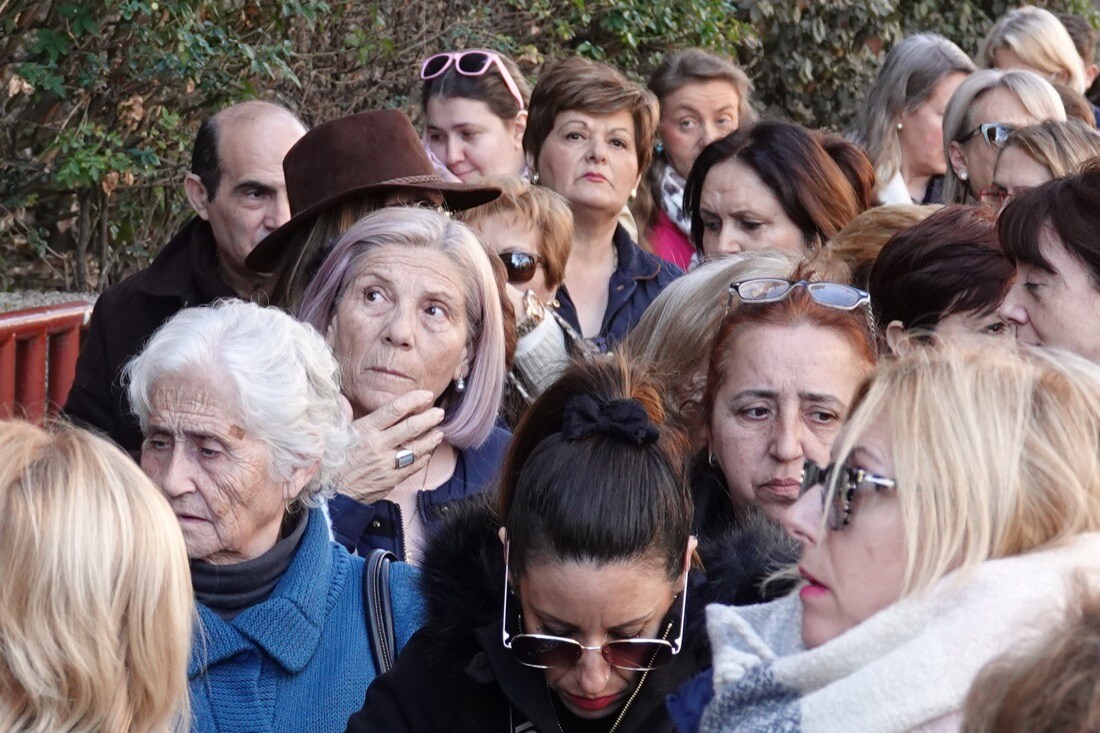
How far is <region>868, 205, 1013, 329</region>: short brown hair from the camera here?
4.11 m

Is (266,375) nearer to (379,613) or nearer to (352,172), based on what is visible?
(379,613)

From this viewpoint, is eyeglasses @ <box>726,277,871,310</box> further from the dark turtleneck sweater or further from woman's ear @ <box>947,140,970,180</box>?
woman's ear @ <box>947,140,970,180</box>

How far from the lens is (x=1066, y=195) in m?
3.79

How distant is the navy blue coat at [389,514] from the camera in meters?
3.96

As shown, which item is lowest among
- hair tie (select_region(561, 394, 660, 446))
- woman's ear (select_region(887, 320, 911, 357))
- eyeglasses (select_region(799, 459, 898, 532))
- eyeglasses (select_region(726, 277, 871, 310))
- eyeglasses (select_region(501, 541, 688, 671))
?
eyeglasses (select_region(501, 541, 688, 671))

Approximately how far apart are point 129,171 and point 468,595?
5218 mm

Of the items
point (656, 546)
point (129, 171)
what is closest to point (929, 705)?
point (656, 546)

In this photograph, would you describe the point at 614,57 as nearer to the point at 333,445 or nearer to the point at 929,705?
the point at 333,445

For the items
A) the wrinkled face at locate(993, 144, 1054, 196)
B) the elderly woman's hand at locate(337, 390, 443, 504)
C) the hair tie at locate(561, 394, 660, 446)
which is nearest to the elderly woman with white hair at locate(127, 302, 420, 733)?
the elderly woman's hand at locate(337, 390, 443, 504)

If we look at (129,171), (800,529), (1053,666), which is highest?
(1053,666)

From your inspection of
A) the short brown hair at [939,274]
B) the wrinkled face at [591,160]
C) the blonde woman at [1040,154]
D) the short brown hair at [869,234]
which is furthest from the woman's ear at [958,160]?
the short brown hair at [939,274]

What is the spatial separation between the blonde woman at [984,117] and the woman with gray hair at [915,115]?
0.87 meters

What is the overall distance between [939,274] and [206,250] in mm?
2611

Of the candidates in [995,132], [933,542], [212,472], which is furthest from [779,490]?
[995,132]
